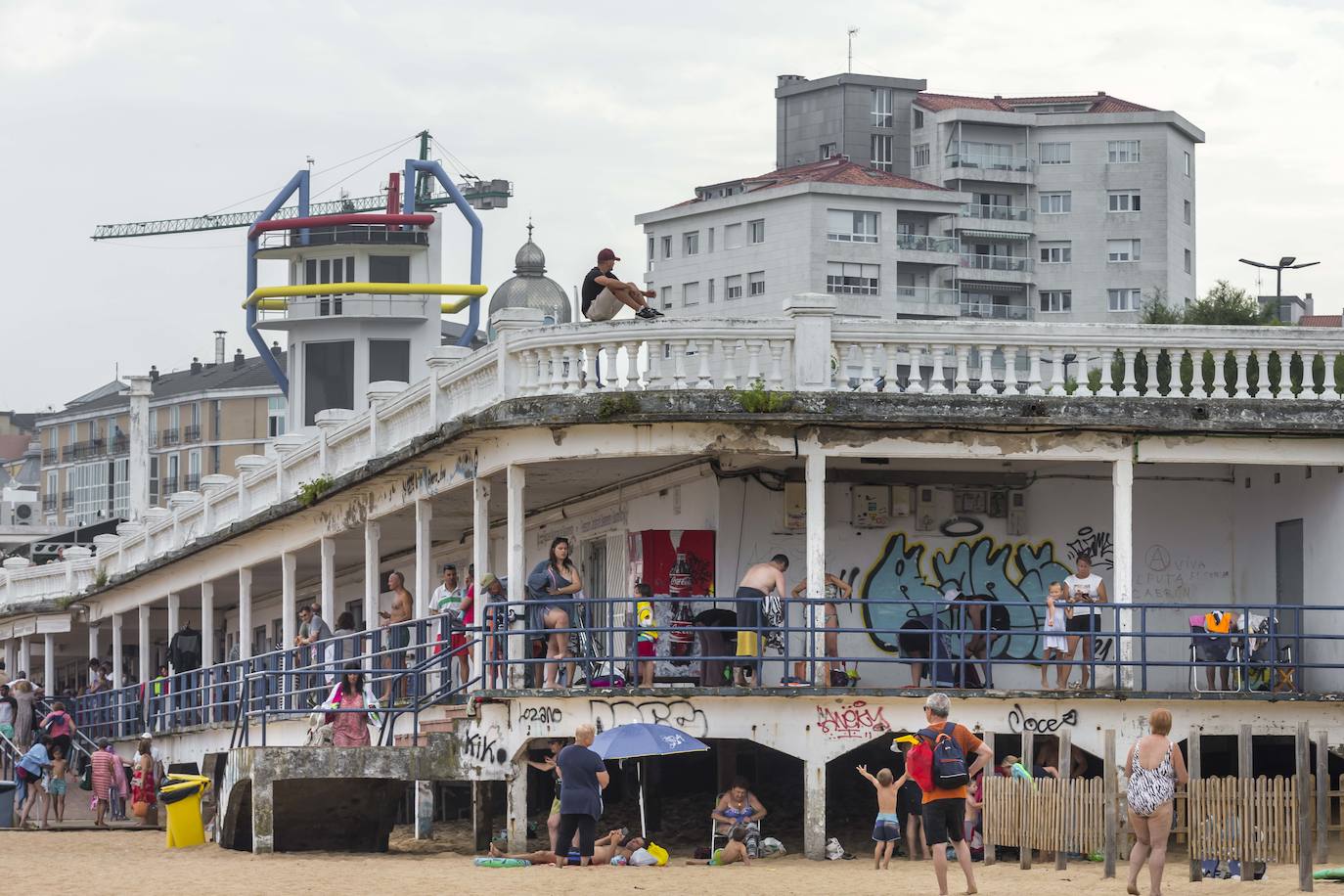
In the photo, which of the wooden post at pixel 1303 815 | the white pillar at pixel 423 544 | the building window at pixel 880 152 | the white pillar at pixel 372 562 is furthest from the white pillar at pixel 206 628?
the building window at pixel 880 152

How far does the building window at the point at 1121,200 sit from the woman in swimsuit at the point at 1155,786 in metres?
85.8

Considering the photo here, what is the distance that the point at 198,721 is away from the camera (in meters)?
32.9

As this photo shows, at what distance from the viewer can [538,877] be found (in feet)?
60.1

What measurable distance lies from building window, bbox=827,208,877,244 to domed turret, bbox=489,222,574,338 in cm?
1197

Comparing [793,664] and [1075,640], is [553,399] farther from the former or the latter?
[1075,640]

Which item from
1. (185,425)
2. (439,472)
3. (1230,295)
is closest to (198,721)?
(439,472)

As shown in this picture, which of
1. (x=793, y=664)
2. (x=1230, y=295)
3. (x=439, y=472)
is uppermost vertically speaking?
(x=1230, y=295)

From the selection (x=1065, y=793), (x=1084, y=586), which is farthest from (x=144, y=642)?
(x=1065, y=793)

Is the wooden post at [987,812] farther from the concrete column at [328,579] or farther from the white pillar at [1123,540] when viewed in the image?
the concrete column at [328,579]

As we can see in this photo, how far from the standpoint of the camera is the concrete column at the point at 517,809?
67.1 feet

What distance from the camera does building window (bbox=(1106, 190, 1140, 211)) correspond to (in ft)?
326

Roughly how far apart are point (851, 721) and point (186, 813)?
753 cm

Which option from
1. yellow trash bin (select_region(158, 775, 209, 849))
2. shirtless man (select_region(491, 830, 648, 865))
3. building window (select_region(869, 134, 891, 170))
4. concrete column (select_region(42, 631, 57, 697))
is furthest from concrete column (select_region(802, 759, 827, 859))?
building window (select_region(869, 134, 891, 170))

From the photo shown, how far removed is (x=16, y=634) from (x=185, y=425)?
6552 cm
